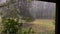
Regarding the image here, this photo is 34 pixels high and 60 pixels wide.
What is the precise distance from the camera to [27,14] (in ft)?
5.99

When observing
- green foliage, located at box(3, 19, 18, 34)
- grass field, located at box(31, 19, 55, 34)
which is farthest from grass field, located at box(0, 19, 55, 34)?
green foliage, located at box(3, 19, 18, 34)

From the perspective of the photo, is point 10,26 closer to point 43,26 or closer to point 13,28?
point 13,28

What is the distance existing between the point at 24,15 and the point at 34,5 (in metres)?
0.22

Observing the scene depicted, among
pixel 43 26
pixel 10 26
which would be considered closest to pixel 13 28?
pixel 10 26

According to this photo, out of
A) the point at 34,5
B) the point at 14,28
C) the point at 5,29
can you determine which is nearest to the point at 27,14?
the point at 34,5

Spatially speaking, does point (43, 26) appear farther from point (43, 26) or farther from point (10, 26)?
point (10, 26)

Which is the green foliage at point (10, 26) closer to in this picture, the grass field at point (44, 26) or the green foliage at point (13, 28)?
the green foliage at point (13, 28)

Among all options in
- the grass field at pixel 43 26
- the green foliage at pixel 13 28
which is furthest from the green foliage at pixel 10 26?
the grass field at pixel 43 26

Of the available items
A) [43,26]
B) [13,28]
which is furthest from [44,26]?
[13,28]

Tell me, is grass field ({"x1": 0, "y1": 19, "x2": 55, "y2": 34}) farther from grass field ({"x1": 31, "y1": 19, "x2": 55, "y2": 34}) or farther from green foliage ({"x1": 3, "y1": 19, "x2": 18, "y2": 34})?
green foliage ({"x1": 3, "y1": 19, "x2": 18, "y2": 34})

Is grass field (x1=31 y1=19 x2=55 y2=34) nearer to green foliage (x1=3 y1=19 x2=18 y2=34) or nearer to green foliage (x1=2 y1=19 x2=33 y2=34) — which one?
green foliage (x1=2 y1=19 x2=33 y2=34)

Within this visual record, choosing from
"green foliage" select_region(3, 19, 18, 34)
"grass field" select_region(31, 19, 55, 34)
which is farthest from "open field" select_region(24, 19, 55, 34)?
"green foliage" select_region(3, 19, 18, 34)

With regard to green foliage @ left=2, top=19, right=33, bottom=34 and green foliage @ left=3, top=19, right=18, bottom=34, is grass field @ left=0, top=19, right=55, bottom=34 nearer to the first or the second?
green foliage @ left=2, top=19, right=33, bottom=34

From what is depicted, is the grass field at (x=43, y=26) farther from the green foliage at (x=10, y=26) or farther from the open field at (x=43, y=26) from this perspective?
the green foliage at (x=10, y=26)
